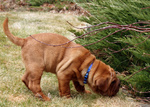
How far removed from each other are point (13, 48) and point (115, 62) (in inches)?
112

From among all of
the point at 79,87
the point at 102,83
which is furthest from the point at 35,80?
the point at 102,83

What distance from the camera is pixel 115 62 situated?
4.19m

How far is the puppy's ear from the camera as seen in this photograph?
3.41 metres

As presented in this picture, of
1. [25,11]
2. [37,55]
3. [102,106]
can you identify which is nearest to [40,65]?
[37,55]

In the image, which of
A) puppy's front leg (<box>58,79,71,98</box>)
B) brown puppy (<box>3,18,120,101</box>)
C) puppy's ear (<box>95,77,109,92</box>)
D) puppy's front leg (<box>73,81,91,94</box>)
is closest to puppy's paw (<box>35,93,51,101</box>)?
brown puppy (<box>3,18,120,101</box>)

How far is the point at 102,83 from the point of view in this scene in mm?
3416

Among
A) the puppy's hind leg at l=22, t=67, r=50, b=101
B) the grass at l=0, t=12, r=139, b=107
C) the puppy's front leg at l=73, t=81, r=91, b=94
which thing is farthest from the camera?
the puppy's front leg at l=73, t=81, r=91, b=94

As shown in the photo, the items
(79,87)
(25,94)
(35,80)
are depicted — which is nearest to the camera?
(35,80)

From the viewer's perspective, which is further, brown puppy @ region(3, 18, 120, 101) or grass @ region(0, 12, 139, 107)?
brown puppy @ region(3, 18, 120, 101)

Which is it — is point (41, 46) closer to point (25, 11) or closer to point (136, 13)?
point (136, 13)

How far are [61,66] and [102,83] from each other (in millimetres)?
667

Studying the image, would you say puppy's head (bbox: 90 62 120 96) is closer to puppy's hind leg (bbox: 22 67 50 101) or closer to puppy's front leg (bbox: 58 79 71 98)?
puppy's front leg (bbox: 58 79 71 98)

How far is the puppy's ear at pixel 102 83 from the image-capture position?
134 inches

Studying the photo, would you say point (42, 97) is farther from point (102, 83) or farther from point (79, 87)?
point (102, 83)
